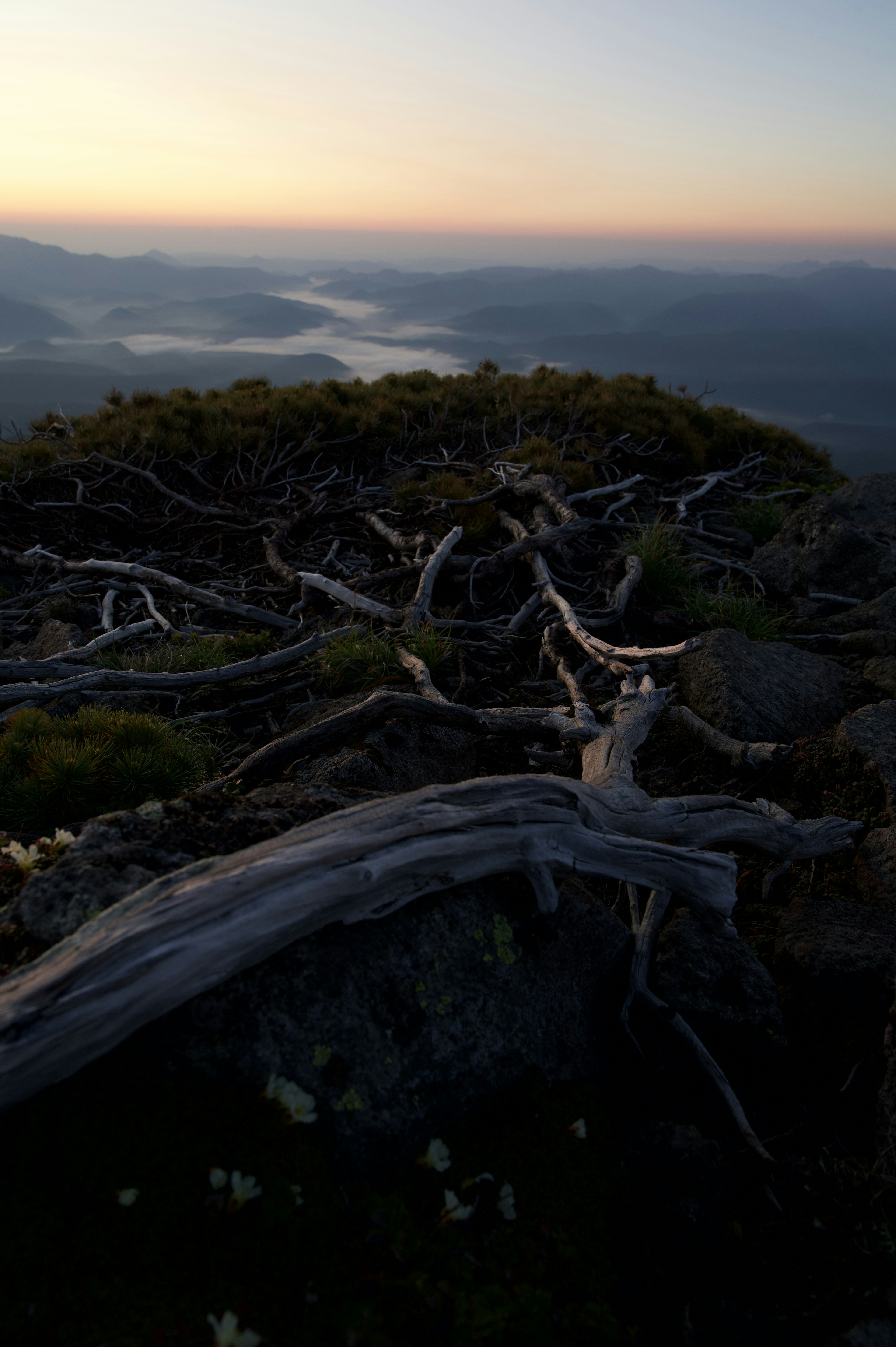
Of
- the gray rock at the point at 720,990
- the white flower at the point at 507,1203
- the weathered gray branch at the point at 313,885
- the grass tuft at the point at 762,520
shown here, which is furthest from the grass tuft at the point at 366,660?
the grass tuft at the point at 762,520

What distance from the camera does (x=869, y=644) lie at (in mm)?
6383

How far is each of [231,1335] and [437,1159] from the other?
0.73 m

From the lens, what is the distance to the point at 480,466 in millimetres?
10852

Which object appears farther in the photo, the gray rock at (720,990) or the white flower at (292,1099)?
the gray rock at (720,990)

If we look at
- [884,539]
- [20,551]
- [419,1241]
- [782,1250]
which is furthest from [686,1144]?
[20,551]

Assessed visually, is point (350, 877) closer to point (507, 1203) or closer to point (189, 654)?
point (507, 1203)

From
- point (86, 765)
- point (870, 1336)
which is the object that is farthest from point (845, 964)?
point (86, 765)

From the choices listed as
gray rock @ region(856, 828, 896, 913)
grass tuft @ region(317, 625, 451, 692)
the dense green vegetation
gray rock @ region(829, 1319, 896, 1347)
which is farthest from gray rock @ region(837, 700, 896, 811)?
the dense green vegetation

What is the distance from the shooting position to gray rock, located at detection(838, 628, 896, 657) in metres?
6.29

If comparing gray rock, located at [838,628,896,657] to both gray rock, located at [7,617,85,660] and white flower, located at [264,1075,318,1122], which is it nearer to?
white flower, located at [264,1075,318,1122]

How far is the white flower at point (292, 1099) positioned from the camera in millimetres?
2027

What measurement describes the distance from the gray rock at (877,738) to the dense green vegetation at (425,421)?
6860 mm

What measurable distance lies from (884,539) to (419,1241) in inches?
362

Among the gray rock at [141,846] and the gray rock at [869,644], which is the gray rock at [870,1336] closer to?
the gray rock at [141,846]
